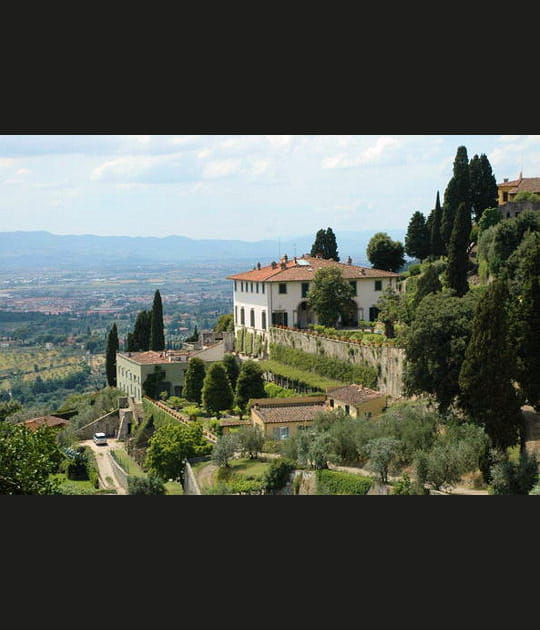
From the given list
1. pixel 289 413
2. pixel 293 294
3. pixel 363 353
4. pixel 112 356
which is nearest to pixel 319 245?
pixel 293 294

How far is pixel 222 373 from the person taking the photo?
1005 inches

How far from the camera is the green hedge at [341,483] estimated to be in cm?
1642

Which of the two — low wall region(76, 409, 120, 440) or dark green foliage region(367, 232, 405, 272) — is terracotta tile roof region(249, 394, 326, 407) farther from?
dark green foliage region(367, 232, 405, 272)

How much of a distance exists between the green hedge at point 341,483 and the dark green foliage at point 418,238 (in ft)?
60.2

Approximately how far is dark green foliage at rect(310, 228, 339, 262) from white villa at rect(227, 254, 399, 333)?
313 centimetres

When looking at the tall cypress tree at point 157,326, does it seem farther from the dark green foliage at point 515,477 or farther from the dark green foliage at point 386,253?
the dark green foliage at point 515,477

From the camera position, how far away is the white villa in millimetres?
30047

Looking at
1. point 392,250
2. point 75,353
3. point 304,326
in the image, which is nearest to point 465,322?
point 304,326

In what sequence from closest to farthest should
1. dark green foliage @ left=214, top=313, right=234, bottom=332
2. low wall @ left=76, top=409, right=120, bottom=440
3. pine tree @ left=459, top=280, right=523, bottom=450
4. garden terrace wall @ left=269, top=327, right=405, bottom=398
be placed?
pine tree @ left=459, top=280, right=523, bottom=450
garden terrace wall @ left=269, top=327, right=405, bottom=398
low wall @ left=76, top=409, right=120, bottom=440
dark green foliage @ left=214, top=313, right=234, bottom=332

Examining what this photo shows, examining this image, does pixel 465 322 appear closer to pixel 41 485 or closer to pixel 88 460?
pixel 41 485

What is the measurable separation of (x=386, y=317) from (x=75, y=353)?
1843 inches

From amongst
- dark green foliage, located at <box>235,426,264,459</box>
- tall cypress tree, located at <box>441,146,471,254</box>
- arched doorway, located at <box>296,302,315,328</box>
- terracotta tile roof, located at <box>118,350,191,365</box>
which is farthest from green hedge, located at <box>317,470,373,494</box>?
tall cypress tree, located at <box>441,146,471,254</box>

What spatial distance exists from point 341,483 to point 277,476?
1.26 m

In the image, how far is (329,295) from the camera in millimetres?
28844
